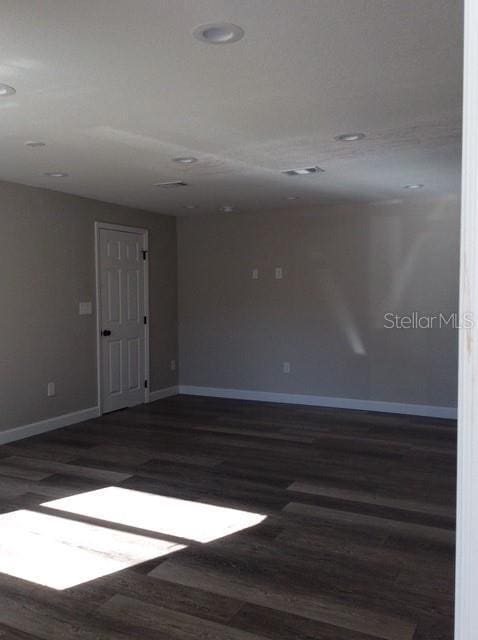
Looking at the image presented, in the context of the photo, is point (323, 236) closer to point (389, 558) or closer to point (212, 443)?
point (212, 443)

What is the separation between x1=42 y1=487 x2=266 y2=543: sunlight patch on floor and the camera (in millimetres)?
3168

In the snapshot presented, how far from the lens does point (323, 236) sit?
21.3 ft

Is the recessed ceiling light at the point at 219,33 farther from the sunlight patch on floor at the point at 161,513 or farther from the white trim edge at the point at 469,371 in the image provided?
the sunlight patch on floor at the point at 161,513

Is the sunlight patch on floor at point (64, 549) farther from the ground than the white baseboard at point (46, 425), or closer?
closer

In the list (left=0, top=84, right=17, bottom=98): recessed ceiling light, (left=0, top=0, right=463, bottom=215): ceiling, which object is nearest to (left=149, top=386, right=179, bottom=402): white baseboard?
(left=0, top=0, right=463, bottom=215): ceiling

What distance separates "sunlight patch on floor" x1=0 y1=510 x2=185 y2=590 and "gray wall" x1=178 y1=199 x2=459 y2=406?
3.89 metres

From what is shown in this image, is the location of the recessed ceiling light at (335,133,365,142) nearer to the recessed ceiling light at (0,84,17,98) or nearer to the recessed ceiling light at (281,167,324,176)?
the recessed ceiling light at (281,167,324,176)

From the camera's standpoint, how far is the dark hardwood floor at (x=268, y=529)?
2266 millimetres

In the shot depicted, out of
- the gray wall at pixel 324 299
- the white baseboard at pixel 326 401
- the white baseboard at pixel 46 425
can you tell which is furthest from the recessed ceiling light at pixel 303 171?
the white baseboard at pixel 46 425

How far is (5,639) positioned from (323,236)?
17.3ft

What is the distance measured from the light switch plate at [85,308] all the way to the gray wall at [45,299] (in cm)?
5

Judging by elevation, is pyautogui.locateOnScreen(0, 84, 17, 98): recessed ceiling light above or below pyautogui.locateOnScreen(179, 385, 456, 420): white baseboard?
above

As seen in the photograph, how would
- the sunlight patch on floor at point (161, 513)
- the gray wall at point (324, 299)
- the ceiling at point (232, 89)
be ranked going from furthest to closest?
1. the gray wall at point (324, 299)
2. the sunlight patch on floor at point (161, 513)
3. the ceiling at point (232, 89)

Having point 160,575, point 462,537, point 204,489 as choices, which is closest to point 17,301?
point 204,489
